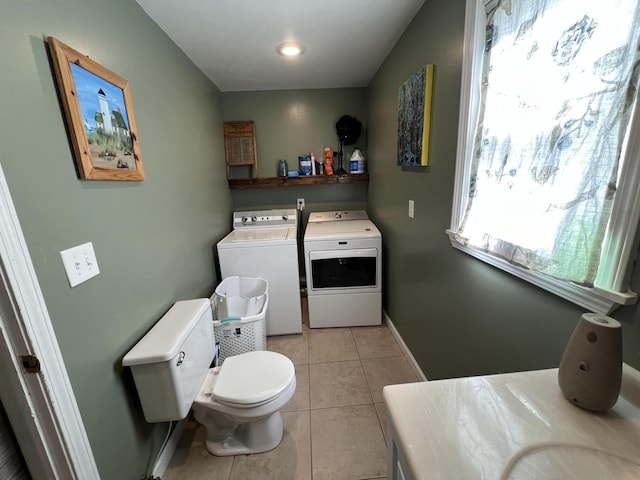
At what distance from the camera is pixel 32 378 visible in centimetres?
74

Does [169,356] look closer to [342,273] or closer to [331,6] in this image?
[342,273]

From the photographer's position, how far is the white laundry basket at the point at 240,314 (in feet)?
5.73

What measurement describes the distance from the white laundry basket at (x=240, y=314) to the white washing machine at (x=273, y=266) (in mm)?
99

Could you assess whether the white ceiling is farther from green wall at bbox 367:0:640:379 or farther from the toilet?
the toilet

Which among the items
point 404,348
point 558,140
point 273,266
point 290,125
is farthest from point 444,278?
point 290,125

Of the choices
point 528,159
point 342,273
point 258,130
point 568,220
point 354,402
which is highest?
point 258,130

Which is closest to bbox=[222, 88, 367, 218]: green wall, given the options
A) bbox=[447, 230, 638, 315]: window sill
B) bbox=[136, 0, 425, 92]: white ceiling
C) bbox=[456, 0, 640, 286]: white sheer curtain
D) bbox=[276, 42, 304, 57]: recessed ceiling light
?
bbox=[136, 0, 425, 92]: white ceiling

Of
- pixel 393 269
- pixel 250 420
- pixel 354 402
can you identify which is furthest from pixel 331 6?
pixel 354 402

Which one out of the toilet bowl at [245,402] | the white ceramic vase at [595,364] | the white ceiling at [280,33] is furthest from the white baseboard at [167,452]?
the white ceiling at [280,33]

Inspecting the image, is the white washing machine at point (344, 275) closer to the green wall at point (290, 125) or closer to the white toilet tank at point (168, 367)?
the green wall at point (290, 125)

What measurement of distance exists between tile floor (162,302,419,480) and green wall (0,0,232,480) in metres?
0.32

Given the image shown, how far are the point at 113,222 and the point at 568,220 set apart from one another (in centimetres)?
160

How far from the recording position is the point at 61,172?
0.86m

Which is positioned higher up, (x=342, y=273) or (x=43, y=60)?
(x=43, y=60)
